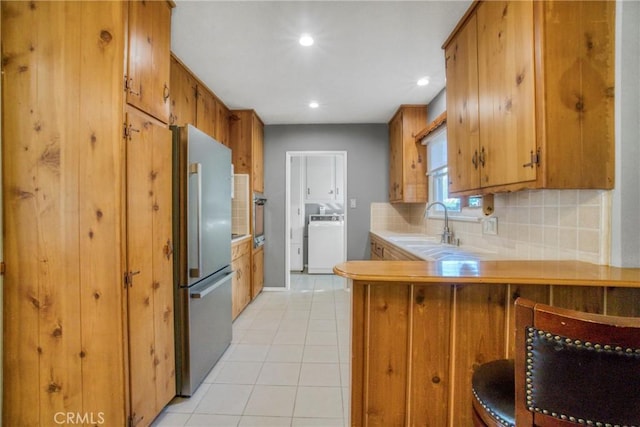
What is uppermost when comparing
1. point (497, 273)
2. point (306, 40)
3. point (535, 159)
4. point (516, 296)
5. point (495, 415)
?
point (306, 40)

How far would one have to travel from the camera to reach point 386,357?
4.17ft

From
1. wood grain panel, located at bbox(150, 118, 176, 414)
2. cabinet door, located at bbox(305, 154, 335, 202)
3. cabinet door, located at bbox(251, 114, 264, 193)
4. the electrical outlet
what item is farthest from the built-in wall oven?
the electrical outlet

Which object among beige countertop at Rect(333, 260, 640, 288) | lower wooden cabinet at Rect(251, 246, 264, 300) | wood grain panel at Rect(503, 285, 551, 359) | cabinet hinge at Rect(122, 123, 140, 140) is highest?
cabinet hinge at Rect(122, 123, 140, 140)

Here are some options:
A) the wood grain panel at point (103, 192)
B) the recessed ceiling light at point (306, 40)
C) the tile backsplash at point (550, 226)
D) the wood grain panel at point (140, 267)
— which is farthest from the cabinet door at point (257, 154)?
the tile backsplash at point (550, 226)

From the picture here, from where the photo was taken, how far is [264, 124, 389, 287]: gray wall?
4.16 metres

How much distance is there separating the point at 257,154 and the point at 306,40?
2011mm

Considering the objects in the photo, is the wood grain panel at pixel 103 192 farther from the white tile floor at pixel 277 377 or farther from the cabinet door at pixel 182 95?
the cabinet door at pixel 182 95

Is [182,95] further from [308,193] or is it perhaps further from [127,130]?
[308,193]

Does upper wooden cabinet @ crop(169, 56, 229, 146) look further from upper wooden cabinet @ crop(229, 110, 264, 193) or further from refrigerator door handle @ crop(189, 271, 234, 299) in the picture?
refrigerator door handle @ crop(189, 271, 234, 299)

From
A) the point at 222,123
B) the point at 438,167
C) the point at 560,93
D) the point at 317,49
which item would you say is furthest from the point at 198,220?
the point at 438,167

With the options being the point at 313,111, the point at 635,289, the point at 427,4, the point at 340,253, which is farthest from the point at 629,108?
the point at 340,253

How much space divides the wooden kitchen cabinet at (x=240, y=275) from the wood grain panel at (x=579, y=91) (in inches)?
102

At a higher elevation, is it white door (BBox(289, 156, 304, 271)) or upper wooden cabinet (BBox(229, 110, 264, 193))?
upper wooden cabinet (BBox(229, 110, 264, 193))

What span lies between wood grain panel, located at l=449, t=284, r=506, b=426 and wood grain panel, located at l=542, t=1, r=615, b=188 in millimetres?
543
